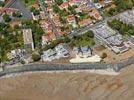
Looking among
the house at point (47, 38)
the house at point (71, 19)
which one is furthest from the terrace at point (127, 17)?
the house at point (47, 38)

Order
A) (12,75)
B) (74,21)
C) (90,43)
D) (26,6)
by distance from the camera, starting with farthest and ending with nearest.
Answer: (26,6)
(74,21)
(90,43)
(12,75)

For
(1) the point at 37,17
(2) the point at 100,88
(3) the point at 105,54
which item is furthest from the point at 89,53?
(1) the point at 37,17

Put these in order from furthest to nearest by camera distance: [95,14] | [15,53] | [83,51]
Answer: [95,14] → [15,53] → [83,51]

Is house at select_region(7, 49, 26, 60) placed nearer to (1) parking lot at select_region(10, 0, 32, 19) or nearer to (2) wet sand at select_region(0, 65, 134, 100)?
(2) wet sand at select_region(0, 65, 134, 100)

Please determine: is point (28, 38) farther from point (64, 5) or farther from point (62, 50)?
point (64, 5)

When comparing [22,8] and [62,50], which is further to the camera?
[22,8]

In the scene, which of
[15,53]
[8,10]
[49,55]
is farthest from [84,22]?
[8,10]

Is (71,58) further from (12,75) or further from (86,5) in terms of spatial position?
(86,5)
